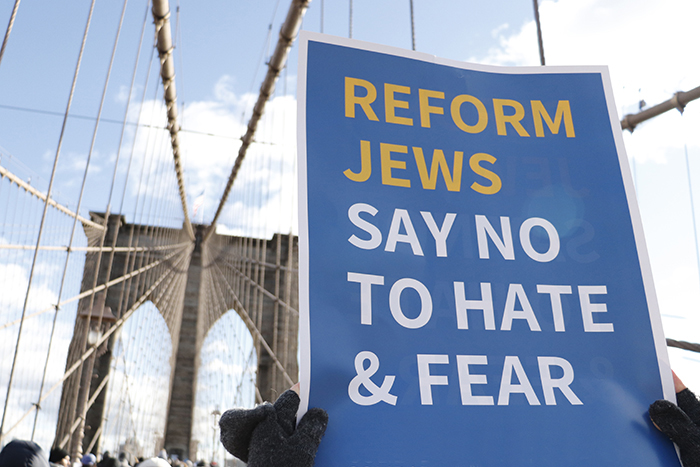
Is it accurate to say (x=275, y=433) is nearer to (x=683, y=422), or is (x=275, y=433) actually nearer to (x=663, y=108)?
(x=683, y=422)

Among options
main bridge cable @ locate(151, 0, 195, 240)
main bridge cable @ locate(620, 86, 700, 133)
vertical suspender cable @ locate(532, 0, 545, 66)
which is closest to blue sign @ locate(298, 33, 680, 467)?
vertical suspender cable @ locate(532, 0, 545, 66)

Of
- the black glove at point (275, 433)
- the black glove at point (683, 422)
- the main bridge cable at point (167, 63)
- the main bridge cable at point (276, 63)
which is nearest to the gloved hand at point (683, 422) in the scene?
the black glove at point (683, 422)

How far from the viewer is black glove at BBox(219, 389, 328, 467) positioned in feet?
1.97

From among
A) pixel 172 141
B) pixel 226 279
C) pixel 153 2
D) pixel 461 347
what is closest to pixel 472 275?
pixel 461 347

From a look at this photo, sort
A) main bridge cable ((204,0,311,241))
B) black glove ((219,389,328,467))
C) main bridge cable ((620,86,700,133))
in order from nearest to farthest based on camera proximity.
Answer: black glove ((219,389,328,467)) < main bridge cable ((204,0,311,241)) < main bridge cable ((620,86,700,133))

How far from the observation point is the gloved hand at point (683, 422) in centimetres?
65

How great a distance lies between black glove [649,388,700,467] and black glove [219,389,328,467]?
1.26 feet

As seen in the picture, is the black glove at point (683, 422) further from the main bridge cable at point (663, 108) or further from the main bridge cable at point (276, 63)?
the main bridge cable at point (663, 108)

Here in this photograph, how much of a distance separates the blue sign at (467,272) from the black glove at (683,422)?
0.02 m

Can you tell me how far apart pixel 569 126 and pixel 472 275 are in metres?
0.29

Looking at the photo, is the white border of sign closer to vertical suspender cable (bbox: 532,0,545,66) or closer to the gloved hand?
the gloved hand

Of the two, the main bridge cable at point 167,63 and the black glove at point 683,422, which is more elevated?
the main bridge cable at point 167,63

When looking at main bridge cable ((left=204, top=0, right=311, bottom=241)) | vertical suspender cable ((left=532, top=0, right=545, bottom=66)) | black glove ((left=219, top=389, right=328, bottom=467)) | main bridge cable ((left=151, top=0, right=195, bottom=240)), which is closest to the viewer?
black glove ((left=219, top=389, right=328, bottom=467))

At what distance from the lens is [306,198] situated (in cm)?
71
